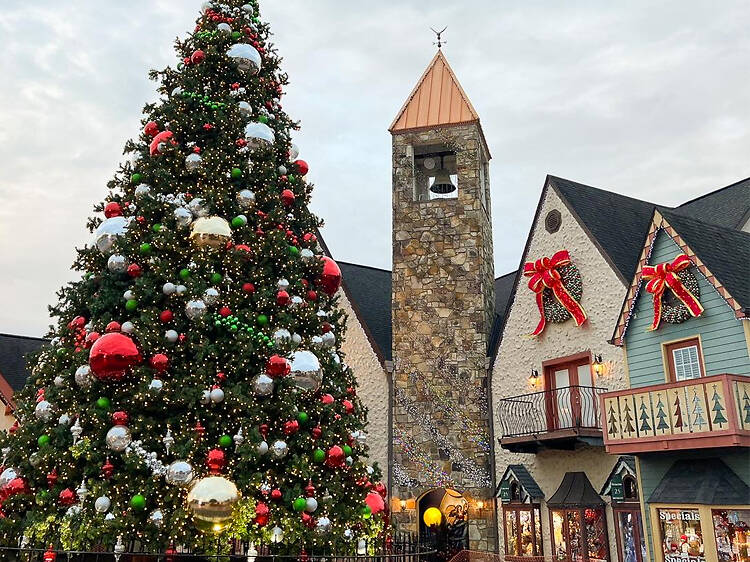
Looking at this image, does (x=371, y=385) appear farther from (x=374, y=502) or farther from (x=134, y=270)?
(x=134, y=270)

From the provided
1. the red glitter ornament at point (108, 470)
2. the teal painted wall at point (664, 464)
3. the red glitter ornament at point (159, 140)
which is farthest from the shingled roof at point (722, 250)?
the red glitter ornament at point (108, 470)

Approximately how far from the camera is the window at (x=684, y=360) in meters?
11.7

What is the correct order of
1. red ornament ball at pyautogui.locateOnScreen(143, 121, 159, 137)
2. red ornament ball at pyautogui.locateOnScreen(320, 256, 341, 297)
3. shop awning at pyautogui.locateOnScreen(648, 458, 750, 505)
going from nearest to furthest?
red ornament ball at pyautogui.locateOnScreen(143, 121, 159, 137)
red ornament ball at pyautogui.locateOnScreen(320, 256, 341, 297)
shop awning at pyautogui.locateOnScreen(648, 458, 750, 505)

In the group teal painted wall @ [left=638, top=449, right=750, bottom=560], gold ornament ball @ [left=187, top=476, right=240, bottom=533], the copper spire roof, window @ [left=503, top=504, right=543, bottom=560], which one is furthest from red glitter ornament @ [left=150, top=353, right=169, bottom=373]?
the copper spire roof

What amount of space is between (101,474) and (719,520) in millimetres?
9379

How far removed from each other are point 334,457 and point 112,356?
8.93 ft

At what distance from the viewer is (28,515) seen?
6938 millimetres

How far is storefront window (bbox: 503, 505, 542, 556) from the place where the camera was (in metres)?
14.1

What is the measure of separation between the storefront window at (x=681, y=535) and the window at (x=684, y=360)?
7.68ft

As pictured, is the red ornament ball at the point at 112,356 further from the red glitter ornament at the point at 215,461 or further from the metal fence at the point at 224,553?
the metal fence at the point at 224,553

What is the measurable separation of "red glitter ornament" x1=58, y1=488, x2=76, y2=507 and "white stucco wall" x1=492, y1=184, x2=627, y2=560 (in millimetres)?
10158

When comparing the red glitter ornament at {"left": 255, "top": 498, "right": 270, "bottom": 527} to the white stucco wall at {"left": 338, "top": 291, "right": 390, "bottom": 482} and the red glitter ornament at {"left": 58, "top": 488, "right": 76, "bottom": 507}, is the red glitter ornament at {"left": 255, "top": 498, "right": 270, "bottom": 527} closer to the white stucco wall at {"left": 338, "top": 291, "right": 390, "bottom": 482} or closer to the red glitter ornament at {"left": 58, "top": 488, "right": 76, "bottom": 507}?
the red glitter ornament at {"left": 58, "top": 488, "right": 76, "bottom": 507}

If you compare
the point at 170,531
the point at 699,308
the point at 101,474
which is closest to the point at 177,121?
the point at 101,474

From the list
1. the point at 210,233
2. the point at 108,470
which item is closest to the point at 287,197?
the point at 210,233
